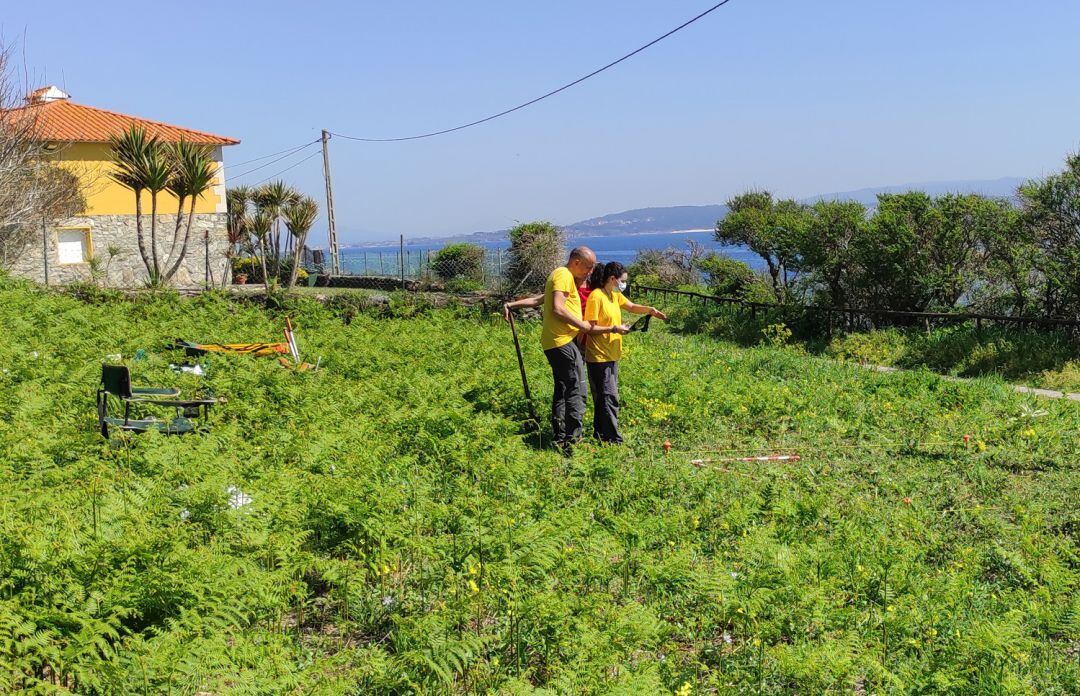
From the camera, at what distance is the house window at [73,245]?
105 feet

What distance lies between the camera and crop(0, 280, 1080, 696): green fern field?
4.04m

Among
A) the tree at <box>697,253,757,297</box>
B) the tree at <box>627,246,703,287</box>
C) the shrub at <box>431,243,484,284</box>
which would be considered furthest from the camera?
the tree at <box>627,246,703,287</box>

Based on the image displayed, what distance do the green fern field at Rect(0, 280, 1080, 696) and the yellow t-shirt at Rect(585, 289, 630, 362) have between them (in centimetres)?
85

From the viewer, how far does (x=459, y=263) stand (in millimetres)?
30891

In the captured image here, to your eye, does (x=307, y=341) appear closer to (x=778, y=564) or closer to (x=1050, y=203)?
(x=778, y=564)

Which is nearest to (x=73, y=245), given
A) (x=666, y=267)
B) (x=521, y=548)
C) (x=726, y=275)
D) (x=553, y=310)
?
(x=666, y=267)

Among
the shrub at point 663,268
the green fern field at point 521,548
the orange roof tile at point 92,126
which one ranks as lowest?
the green fern field at point 521,548

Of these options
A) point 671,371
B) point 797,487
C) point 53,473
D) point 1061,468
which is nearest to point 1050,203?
point 671,371

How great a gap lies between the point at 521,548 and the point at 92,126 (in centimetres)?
3570

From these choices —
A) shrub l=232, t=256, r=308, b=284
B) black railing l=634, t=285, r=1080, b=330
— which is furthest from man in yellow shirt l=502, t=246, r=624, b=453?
shrub l=232, t=256, r=308, b=284

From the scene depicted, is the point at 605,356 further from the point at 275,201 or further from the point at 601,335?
the point at 275,201

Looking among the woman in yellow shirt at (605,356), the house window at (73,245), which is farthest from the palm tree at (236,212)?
the woman in yellow shirt at (605,356)

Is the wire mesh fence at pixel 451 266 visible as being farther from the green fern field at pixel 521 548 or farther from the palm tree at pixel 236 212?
the green fern field at pixel 521 548

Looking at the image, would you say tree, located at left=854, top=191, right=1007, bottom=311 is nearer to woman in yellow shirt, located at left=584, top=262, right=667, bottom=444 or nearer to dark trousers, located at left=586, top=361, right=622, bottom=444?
woman in yellow shirt, located at left=584, top=262, right=667, bottom=444
